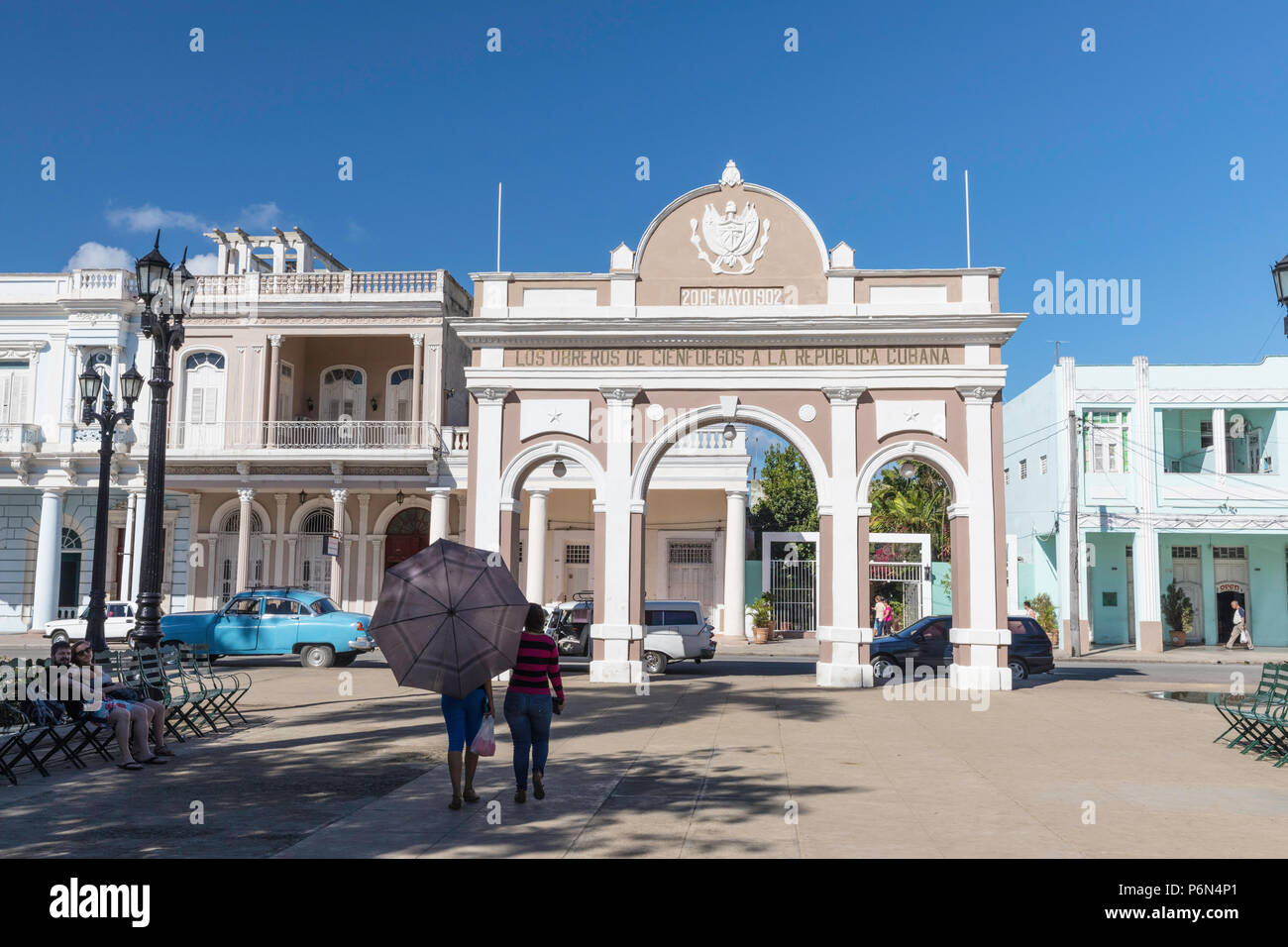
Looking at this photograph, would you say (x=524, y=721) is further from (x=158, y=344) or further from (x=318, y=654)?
(x=318, y=654)

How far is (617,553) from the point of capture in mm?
19047

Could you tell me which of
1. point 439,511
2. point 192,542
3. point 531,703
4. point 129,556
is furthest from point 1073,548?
point 129,556

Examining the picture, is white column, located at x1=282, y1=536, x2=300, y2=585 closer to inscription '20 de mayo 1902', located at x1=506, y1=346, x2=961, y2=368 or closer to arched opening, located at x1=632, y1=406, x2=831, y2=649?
→ arched opening, located at x1=632, y1=406, x2=831, y2=649

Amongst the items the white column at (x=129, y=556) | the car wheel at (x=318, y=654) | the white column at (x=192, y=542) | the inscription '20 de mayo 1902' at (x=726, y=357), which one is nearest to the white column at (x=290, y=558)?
the white column at (x=192, y=542)

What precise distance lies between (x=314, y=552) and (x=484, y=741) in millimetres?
25183

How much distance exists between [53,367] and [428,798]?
91.7ft

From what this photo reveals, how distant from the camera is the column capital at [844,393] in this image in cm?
1884

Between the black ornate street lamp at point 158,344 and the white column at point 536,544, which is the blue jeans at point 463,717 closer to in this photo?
the black ornate street lamp at point 158,344

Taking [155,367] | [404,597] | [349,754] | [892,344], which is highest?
[892,344]

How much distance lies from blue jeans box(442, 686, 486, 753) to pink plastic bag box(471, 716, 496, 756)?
5cm

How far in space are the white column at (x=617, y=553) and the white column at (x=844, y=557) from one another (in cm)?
361
